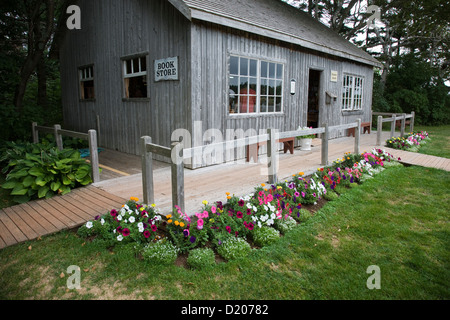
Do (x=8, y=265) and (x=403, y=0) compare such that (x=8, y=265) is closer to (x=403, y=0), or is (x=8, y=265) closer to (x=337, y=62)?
(x=337, y=62)

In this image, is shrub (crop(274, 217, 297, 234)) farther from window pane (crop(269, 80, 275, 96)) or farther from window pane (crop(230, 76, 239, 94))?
window pane (crop(269, 80, 275, 96))

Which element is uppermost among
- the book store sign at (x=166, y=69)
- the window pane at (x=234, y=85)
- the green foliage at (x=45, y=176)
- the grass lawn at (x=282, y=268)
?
the book store sign at (x=166, y=69)

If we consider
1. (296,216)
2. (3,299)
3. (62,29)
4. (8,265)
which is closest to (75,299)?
(3,299)

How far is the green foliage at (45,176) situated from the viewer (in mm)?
4660

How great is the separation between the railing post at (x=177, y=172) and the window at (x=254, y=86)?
3.62 m

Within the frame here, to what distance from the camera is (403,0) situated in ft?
57.9

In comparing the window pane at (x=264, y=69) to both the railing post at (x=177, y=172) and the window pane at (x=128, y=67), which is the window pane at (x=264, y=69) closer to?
the window pane at (x=128, y=67)

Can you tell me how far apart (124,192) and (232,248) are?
2374 millimetres

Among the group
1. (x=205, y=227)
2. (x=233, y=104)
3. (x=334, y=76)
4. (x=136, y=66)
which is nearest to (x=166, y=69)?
(x=136, y=66)

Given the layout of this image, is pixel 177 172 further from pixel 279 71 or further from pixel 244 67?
pixel 279 71

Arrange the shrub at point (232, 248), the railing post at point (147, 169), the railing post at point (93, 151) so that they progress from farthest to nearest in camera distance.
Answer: the railing post at point (93, 151) < the railing post at point (147, 169) < the shrub at point (232, 248)

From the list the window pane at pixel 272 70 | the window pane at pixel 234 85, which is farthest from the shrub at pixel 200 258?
the window pane at pixel 272 70

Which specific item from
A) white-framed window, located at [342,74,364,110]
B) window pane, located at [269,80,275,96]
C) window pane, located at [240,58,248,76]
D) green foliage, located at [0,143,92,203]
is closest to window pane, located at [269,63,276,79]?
window pane, located at [269,80,275,96]
